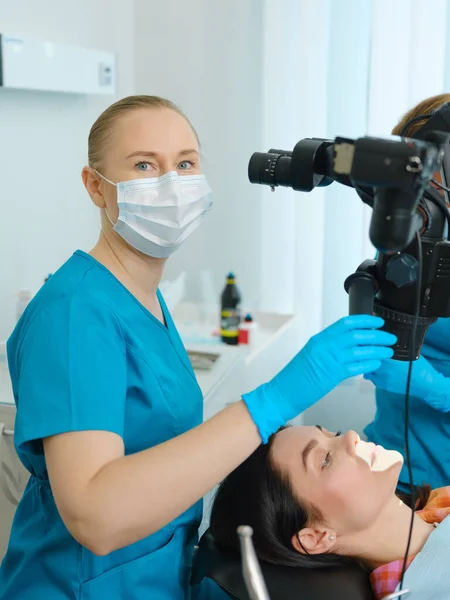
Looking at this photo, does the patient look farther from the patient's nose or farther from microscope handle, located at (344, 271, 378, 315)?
microscope handle, located at (344, 271, 378, 315)

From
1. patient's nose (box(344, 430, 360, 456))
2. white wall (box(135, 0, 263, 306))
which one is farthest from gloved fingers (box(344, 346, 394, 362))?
white wall (box(135, 0, 263, 306))

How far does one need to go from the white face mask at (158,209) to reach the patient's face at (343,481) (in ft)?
1.51

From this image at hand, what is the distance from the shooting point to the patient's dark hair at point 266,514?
122 cm

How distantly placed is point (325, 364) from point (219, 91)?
6.59 feet

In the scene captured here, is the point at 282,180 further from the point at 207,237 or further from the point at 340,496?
the point at 207,237

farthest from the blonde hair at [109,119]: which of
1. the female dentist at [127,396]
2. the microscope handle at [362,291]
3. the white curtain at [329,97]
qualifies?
the white curtain at [329,97]

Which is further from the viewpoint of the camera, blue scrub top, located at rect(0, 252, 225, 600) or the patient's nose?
the patient's nose

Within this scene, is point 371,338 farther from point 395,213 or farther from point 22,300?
point 22,300

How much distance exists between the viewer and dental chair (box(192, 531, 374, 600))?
3.68 feet

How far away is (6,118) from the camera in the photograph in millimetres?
2127

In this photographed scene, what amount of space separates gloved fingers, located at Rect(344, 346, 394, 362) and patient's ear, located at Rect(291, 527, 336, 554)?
15.0 inches

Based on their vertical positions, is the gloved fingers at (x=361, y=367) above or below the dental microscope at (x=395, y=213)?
below

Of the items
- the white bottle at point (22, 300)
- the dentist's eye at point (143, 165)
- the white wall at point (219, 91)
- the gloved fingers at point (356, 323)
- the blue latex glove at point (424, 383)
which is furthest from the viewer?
the white wall at point (219, 91)

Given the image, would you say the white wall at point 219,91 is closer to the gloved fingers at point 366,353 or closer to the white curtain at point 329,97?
the white curtain at point 329,97
